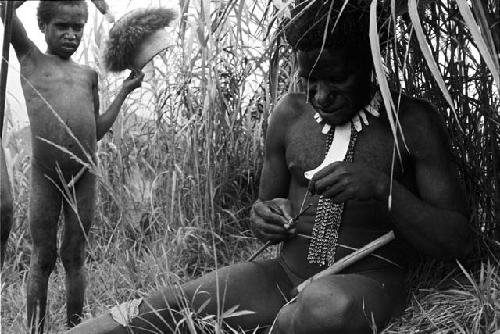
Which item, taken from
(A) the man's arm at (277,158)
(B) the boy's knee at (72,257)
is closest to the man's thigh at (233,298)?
(A) the man's arm at (277,158)

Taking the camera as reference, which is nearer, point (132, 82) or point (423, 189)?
point (423, 189)

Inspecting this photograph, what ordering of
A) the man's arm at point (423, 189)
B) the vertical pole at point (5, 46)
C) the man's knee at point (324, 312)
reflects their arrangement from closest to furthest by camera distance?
the vertical pole at point (5, 46) → the man's knee at point (324, 312) → the man's arm at point (423, 189)

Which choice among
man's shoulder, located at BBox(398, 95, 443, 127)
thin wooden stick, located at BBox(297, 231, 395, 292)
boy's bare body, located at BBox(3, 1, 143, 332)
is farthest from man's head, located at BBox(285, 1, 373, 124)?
boy's bare body, located at BBox(3, 1, 143, 332)

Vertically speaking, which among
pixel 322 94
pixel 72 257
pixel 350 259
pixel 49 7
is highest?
pixel 49 7

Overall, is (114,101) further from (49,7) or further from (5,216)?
(5,216)

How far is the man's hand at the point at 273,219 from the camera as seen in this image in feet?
7.67

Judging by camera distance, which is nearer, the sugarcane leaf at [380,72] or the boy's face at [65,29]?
the sugarcane leaf at [380,72]

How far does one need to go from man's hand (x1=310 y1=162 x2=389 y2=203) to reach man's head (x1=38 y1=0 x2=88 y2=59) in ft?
3.47

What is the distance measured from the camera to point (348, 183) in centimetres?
216

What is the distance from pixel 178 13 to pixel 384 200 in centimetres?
103

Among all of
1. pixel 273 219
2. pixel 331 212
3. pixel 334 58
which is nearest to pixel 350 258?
pixel 331 212

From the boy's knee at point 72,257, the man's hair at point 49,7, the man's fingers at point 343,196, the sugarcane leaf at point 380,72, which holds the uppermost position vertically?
the man's hair at point 49,7

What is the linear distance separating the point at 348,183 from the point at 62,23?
117 centimetres

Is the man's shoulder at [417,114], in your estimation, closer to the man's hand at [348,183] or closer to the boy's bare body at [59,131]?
the man's hand at [348,183]
